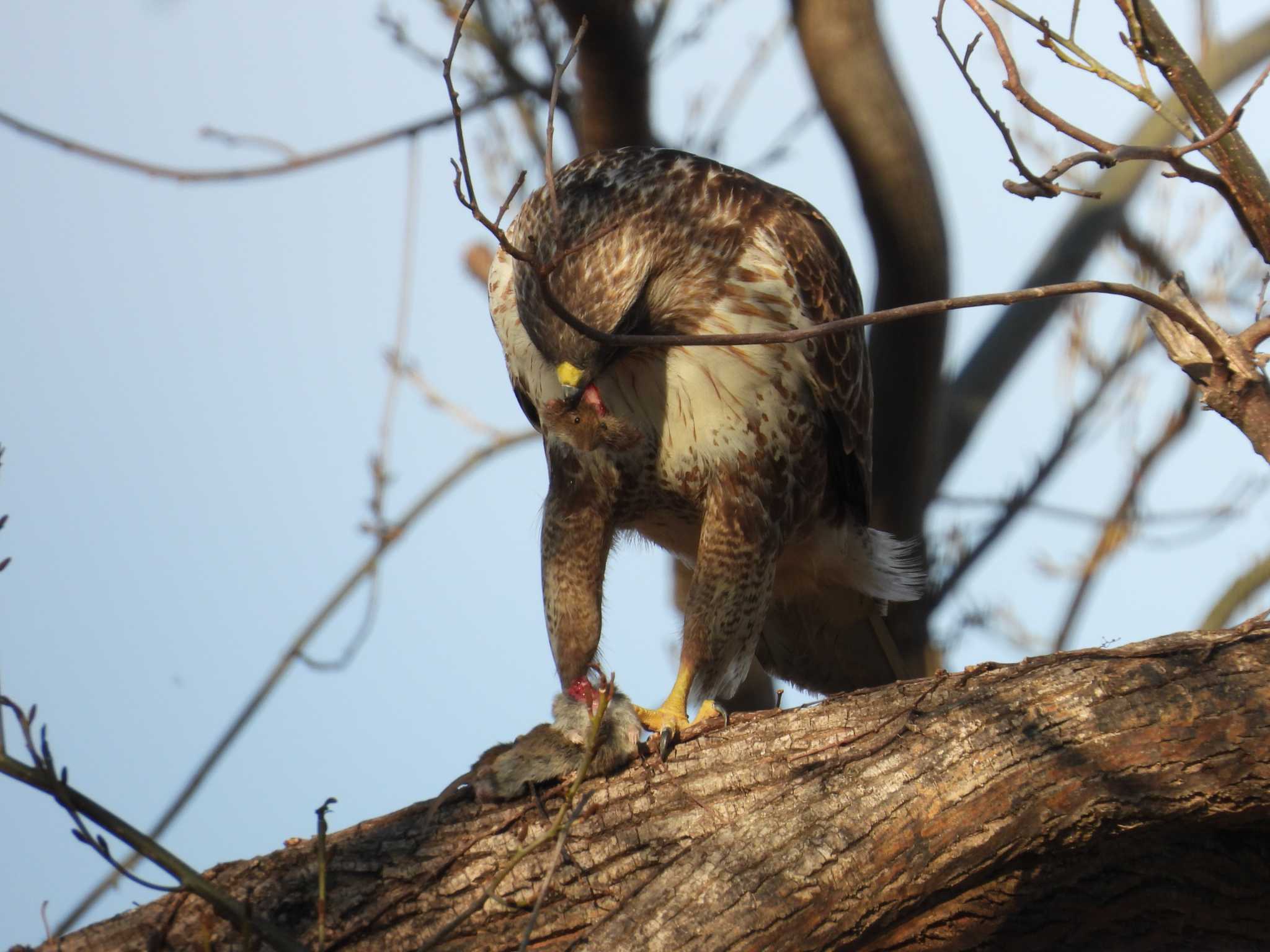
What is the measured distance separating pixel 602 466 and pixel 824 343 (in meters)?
0.72

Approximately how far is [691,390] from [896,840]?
1.30 m

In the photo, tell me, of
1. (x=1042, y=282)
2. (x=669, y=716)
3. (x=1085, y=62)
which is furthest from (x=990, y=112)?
(x=1042, y=282)

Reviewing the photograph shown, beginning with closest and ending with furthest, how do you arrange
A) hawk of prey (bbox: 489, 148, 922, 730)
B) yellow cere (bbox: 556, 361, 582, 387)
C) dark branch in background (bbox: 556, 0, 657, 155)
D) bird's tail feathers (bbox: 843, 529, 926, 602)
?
yellow cere (bbox: 556, 361, 582, 387), hawk of prey (bbox: 489, 148, 922, 730), dark branch in background (bbox: 556, 0, 657, 155), bird's tail feathers (bbox: 843, 529, 926, 602)

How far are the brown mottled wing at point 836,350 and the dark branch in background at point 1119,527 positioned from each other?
2466 mm

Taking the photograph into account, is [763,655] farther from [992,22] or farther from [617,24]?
[992,22]

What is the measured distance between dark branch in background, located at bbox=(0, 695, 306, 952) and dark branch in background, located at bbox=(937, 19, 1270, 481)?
403 centimetres

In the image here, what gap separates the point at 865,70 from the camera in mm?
4352

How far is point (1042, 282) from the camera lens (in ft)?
17.4

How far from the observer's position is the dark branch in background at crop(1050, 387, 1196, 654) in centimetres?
587

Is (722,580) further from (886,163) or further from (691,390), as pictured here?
(886,163)

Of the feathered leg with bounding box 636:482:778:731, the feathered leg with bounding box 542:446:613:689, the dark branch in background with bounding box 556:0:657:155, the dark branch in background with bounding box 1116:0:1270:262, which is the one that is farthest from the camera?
the dark branch in background with bounding box 556:0:657:155

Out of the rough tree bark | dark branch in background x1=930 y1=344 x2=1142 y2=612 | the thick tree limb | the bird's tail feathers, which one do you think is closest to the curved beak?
the rough tree bark

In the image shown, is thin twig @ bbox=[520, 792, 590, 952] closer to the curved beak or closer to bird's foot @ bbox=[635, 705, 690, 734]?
bird's foot @ bbox=[635, 705, 690, 734]

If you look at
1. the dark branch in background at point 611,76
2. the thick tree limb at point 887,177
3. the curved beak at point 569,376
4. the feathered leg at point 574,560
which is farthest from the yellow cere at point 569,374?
the thick tree limb at point 887,177
